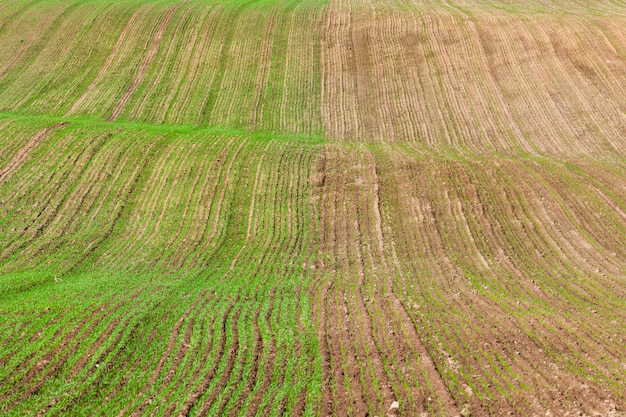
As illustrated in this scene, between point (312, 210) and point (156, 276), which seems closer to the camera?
point (156, 276)

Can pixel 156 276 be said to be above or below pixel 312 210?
below

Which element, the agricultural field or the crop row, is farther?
the agricultural field

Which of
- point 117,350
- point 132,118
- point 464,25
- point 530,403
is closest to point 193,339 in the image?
point 117,350

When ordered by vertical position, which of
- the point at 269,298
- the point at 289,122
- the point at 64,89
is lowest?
the point at 269,298

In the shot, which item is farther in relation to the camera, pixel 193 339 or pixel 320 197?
pixel 320 197

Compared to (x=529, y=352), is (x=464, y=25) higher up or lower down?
higher up

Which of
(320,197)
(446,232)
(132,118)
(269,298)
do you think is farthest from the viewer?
(132,118)

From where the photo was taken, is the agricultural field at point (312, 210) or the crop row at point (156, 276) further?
the agricultural field at point (312, 210)

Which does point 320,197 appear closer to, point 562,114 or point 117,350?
point 117,350
